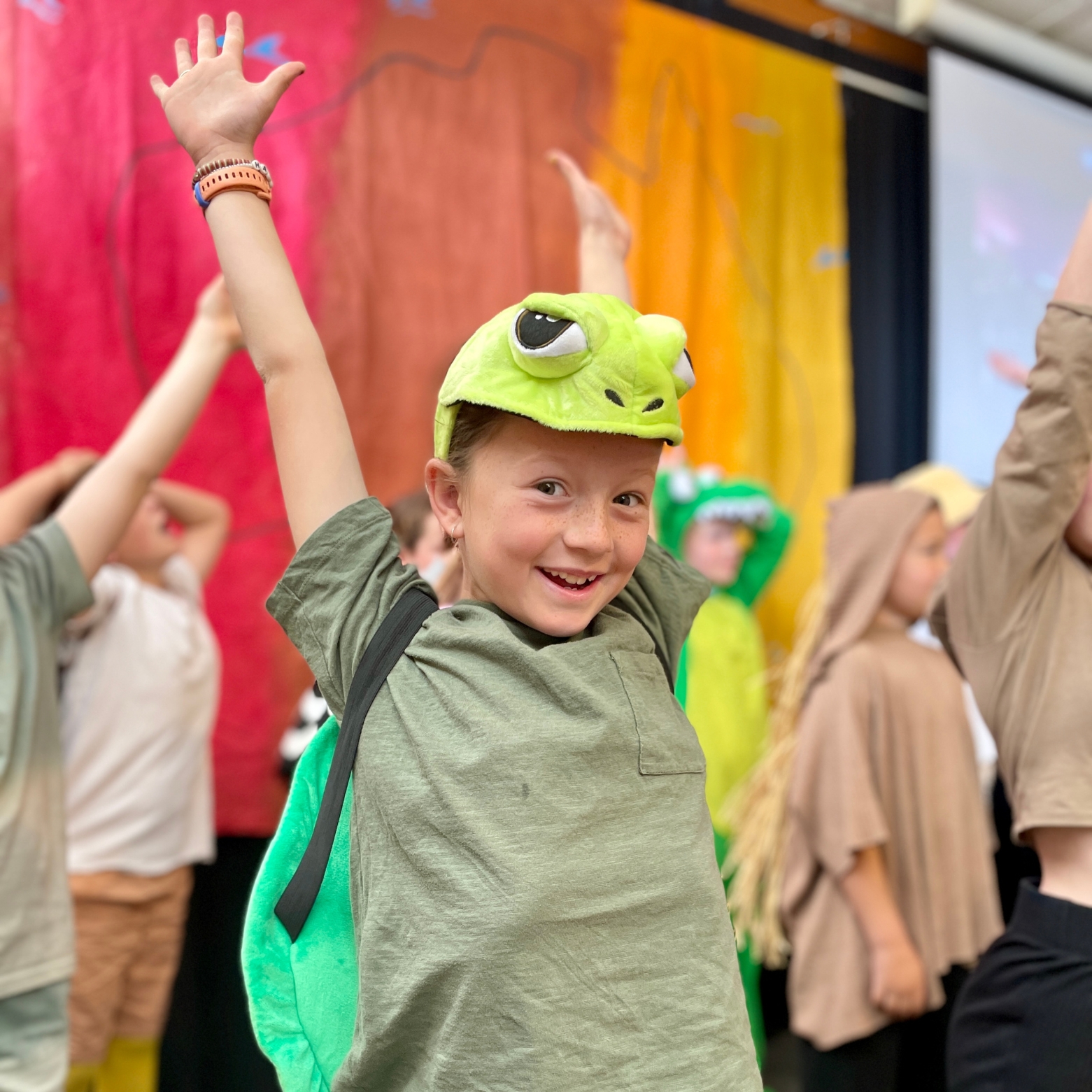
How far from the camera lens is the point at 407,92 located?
2803 millimetres

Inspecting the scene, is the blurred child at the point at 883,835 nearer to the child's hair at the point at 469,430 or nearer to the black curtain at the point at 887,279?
the child's hair at the point at 469,430

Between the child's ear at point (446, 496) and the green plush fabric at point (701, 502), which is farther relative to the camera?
the green plush fabric at point (701, 502)

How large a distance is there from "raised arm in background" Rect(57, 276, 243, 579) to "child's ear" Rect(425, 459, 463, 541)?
712 millimetres

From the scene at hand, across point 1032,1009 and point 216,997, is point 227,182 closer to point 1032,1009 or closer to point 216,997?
point 1032,1009

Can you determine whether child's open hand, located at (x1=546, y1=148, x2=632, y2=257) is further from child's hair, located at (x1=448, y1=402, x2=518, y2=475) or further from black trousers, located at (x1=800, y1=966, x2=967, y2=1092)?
black trousers, located at (x1=800, y1=966, x2=967, y2=1092)

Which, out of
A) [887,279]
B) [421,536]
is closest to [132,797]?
[421,536]

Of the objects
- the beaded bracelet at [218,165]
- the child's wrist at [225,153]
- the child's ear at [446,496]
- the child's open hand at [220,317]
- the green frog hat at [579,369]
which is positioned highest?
the child's open hand at [220,317]

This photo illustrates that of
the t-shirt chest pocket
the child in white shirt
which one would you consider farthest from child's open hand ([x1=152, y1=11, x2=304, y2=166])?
the child in white shirt

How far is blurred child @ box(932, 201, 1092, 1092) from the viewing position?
3.77 ft

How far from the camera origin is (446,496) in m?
0.95

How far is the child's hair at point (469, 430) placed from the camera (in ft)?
2.91

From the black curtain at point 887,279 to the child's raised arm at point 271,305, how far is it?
310 cm

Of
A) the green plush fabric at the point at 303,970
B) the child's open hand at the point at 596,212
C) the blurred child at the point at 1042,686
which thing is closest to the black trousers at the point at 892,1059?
the blurred child at the point at 1042,686

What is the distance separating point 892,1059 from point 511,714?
1546 mm
